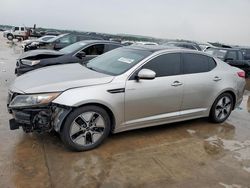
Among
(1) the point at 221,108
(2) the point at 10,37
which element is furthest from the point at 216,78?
(2) the point at 10,37

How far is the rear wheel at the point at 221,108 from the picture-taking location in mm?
5895

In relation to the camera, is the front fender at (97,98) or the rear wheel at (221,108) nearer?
the front fender at (97,98)

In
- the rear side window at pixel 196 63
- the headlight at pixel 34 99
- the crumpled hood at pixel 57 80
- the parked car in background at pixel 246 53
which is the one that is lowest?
the parked car in background at pixel 246 53

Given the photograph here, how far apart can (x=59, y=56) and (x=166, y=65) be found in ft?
13.3

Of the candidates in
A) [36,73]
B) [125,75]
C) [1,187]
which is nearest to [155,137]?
[125,75]

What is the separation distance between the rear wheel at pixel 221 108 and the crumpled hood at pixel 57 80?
2507 millimetres

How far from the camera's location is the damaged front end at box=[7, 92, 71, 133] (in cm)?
402

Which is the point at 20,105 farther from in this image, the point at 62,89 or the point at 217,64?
the point at 217,64

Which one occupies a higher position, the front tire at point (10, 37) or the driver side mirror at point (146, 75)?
the driver side mirror at point (146, 75)

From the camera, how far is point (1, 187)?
10.7 feet

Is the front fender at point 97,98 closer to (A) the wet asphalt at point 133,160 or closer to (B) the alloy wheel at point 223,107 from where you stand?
(A) the wet asphalt at point 133,160

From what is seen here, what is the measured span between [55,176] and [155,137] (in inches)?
81.4

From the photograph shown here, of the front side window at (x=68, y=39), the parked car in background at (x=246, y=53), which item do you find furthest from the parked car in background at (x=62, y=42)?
the parked car in background at (x=246, y=53)

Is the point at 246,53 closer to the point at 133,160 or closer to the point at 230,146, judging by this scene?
the point at 230,146
